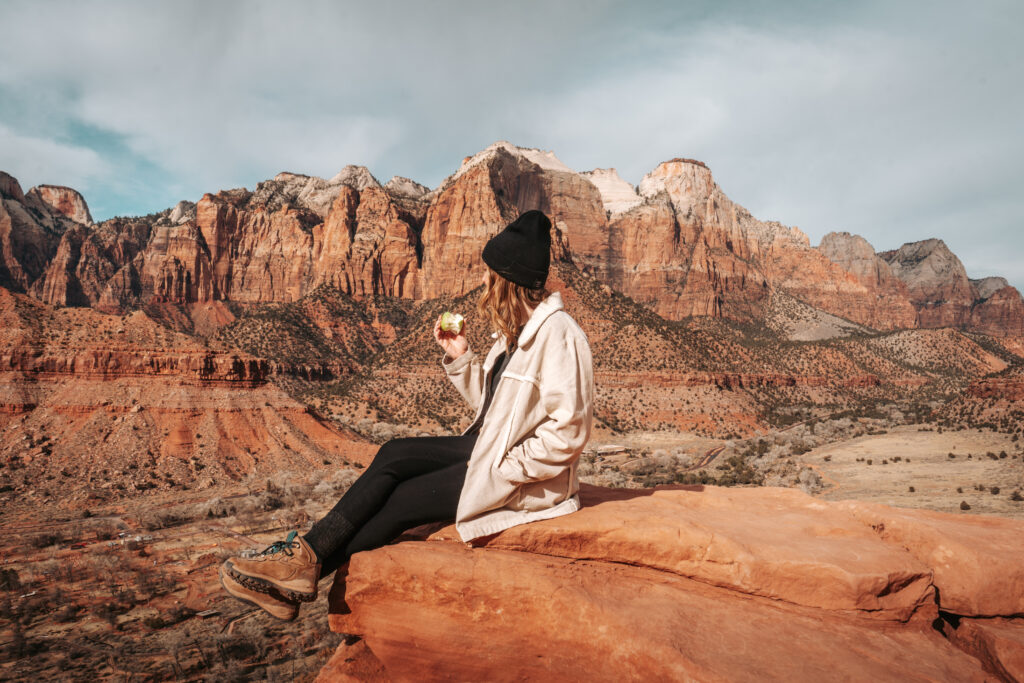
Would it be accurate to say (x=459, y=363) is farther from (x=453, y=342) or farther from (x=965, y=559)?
(x=965, y=559)

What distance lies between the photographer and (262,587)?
3.73 metres

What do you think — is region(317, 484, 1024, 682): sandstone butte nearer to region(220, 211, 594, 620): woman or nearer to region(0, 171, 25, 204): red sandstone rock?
region(220, 211, 594, 620): woman

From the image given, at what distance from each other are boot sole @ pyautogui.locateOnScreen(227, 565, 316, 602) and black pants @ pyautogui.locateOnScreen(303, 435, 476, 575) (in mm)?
295

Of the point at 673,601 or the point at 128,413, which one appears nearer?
the point at 673,601

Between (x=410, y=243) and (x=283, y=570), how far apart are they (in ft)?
379

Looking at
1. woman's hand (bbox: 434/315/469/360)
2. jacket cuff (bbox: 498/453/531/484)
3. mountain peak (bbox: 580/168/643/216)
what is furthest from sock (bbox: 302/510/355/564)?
mountain peak (bbox: 580/168/643/216)

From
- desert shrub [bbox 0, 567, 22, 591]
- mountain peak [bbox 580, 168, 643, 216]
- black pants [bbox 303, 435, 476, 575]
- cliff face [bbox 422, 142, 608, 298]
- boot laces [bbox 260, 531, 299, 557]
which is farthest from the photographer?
mountain peak [bbox 580, 168, 643, 216]

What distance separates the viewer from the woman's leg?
4.25 meters

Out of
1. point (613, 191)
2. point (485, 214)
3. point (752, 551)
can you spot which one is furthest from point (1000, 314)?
point (752, 551)

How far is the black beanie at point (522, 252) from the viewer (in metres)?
4.25

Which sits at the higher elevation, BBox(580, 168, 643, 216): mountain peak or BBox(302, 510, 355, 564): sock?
BBox(580, 168, 643, 216): mountain peak

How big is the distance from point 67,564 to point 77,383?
1873 cm

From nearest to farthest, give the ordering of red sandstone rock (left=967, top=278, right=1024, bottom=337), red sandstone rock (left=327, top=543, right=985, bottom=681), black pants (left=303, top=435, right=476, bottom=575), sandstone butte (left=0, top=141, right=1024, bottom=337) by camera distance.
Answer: red sandstone rock (left=327, top=543, right=985, bottom=681) → black pants (left=303, top=435, right=476, bottom=575) → sandstone butte (left=0, top=141, right=1024, bottom=337) → red sandstone rock (left=967, top=278, right=1024, bottom=337)

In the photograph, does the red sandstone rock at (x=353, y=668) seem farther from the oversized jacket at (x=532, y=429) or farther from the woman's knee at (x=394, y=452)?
the woman's knee at (x=394, y=452)
